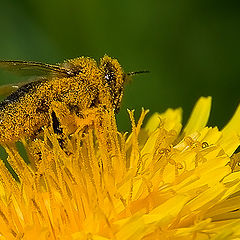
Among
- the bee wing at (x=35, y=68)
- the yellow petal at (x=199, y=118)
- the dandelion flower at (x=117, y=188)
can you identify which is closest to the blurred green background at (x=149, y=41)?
the yellow petal at (x=199, y=118)

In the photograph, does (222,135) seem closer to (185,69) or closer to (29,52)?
(185,69)

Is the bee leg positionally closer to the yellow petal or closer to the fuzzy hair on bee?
the fuzzy hair on bee

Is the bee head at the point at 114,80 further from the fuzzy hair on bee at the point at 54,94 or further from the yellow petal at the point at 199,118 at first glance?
the yellow petal at the point at 199,118

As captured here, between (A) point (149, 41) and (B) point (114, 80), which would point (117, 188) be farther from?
(A) point (149, 41)

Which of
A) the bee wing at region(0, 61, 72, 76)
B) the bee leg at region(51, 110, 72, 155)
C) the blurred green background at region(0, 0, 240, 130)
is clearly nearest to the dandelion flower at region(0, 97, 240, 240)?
the bee leg at region(51, 110, 72, 155)

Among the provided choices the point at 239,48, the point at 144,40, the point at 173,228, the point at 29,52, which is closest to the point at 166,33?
the point at 144,40

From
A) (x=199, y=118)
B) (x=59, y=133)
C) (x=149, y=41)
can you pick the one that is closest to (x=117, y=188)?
(x=59, y=133)

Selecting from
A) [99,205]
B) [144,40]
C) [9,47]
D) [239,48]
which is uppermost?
[9,47]
